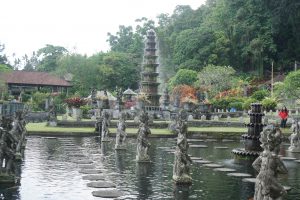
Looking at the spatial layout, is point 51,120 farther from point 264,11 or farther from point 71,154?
point 264,11

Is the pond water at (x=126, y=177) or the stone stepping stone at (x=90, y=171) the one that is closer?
the pond water at (x=126, y=177)

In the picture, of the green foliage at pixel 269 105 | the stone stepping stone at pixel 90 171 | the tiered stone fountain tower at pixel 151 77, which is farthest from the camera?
the green foliage at pixel 269 105

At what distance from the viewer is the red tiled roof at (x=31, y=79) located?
7893 cm

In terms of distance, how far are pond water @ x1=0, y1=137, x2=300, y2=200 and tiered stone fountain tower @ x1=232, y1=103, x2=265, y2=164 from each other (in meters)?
0.59

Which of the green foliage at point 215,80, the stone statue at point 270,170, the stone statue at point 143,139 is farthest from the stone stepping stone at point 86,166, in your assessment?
the green foliage at point 215,80

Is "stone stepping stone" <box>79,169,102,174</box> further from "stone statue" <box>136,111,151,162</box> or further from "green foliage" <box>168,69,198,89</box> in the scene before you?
"green foliage" <box>168,69,198,89</box>

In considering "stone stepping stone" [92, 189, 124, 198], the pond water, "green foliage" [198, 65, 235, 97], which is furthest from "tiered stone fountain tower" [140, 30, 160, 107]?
"stone stepping stone" [92, 189, 124, 198]

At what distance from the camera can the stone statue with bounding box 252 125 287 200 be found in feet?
32.3

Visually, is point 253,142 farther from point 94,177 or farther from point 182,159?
point 94,177

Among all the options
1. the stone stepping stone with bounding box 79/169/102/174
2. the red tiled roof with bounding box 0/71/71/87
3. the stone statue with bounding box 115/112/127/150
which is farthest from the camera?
the red tiled roof with bounding box 0/71/71/87

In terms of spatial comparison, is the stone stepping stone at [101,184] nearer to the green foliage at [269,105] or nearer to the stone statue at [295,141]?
the stone statue at [295,141]

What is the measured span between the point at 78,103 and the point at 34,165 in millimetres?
29492

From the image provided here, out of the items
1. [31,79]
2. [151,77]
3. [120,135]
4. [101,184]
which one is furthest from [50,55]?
[101,184]

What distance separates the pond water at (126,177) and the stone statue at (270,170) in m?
3.81
